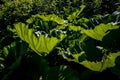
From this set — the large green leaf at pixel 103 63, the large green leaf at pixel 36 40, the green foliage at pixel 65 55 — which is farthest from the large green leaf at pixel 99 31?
the large green leaf at pixel 103 63

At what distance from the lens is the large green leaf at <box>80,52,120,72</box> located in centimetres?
254

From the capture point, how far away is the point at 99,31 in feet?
10.1

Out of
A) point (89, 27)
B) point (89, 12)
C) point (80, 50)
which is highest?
point (80, 50)

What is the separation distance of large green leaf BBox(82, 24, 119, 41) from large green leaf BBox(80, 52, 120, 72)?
1.79ft

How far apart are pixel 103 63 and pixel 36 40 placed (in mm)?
720

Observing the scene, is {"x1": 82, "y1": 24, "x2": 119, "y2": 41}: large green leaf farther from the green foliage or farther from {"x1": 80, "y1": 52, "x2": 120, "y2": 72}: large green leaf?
{"x1": 80, "y1": 52, "x2": 120, "y2": 72}: large green leaf

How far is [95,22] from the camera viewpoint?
387cm

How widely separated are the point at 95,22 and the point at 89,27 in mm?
100

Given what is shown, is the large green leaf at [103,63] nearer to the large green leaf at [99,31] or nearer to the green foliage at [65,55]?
the green foliage at [65,55]

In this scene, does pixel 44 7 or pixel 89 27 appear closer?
pixel 89 27

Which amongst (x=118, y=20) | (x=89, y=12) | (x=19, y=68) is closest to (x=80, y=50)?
(x=19, y=68)

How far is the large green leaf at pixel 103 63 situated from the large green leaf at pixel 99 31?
1.79 ft

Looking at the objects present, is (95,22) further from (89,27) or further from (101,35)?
(101,35)

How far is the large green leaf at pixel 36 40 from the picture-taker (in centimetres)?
294
